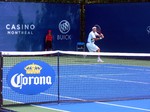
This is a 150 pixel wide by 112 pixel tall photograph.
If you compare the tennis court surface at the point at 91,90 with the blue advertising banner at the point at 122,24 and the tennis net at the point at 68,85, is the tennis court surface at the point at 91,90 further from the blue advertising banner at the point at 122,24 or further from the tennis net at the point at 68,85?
the blue advertising banner at the point at 122,24

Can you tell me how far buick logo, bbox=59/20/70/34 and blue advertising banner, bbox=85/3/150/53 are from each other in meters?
1.21

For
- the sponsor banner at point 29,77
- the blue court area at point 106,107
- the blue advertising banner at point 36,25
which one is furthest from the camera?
the blue advertising banner at point 36,25

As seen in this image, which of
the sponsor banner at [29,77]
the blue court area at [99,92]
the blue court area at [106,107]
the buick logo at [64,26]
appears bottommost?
the blue court area at [106,107]

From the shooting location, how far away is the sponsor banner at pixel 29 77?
9.28m

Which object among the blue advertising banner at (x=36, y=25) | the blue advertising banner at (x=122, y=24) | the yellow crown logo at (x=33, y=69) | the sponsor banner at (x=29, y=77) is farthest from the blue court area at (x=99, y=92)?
the blue advertising banner at (x=36, y=25)

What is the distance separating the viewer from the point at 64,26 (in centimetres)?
2814

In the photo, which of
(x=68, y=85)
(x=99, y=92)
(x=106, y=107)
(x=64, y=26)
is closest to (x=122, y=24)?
(x=64, y=26)

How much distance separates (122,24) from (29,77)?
17523 millimetres

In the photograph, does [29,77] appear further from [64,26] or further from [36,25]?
[64,26]

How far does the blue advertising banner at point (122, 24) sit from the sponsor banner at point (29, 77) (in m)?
16.1

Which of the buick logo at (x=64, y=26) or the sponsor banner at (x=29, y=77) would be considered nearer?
the sponsor banner at (x=29, y=77)

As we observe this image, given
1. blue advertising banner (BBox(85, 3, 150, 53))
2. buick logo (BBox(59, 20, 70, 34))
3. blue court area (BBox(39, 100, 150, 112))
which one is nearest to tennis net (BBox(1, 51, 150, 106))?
blue court area (BBox(39, 100, 150, 112))

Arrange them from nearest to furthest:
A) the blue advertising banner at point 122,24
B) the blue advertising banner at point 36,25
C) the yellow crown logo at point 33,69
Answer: the yellow crown logo at point 33,69 < the blue advertising banner at point 122,24 < the blue advertising banner at point 36,25

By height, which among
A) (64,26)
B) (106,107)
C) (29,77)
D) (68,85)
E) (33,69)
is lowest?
(106,107)
